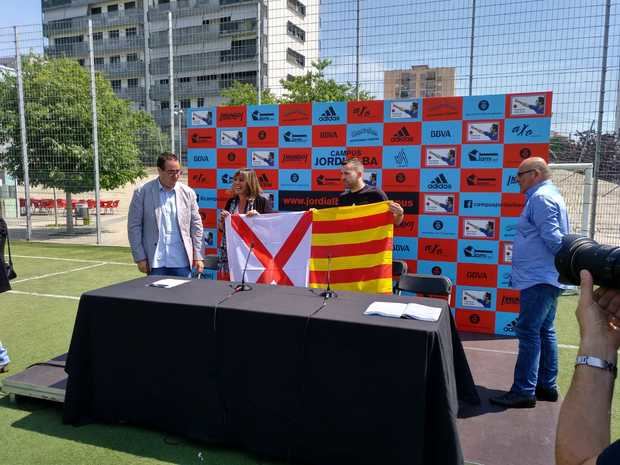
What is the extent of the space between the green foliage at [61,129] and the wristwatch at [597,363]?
11.0 m

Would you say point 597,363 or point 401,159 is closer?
point 597,363

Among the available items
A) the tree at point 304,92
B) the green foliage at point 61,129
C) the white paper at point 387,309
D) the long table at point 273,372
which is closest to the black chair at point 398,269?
the long table at point 273,372

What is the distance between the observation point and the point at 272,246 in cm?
429

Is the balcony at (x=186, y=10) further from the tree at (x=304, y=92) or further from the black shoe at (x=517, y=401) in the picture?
the black shoe at (x=517, y=401)

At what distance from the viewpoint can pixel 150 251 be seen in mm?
3867

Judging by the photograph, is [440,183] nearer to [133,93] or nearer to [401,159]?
[401,159]

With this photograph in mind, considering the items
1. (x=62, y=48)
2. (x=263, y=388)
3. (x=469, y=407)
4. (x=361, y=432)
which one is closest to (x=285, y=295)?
(x=263, y=388)

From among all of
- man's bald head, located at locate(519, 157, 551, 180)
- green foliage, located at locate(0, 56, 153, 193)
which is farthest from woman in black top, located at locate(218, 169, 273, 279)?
green foliage, located at locate(0, 56, 153, 193)

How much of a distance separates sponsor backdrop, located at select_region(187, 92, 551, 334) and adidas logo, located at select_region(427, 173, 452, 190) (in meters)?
0.01

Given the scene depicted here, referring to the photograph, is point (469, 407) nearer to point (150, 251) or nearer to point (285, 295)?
point (285, 295)

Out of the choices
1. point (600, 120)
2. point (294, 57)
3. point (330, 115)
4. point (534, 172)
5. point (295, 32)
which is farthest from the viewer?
point (294, 57)

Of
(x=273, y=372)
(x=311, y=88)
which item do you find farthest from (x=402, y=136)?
(x=311, y=88)

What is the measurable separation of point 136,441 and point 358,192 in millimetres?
2718

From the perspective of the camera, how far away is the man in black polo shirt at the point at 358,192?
416 cm
